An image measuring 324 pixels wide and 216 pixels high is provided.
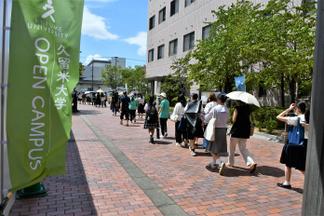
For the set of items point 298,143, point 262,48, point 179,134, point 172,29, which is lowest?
point 179,134

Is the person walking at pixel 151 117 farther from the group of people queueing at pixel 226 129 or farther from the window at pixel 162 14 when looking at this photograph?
the window at pixel 162 14

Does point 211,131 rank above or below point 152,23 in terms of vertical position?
below

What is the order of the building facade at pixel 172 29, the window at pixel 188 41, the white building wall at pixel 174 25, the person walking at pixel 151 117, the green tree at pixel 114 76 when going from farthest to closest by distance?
the green tree at pixel 114 76, the window at pixel 188 41, the building facade at pixel 172 29, the white building wall at pixel 174 25, the person walking at pixel 151 117

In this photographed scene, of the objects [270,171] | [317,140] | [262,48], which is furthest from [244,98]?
[262,48]

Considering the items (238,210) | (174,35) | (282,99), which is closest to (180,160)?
Answer: (238,210)

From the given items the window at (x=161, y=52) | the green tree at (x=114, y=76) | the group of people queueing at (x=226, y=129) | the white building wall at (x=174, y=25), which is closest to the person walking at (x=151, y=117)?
the group of people queueing at (x=226, y=129)

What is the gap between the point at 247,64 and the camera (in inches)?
612

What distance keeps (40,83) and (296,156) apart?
181 inches

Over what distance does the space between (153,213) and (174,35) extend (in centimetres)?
2786

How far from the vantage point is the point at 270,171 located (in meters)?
7.57

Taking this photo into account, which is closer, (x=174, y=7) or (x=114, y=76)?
(x=174, y=7)

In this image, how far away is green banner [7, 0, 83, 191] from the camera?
3104mm

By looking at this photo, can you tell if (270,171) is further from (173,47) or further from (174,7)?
(174,7)

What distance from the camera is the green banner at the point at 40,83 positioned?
122 inches
